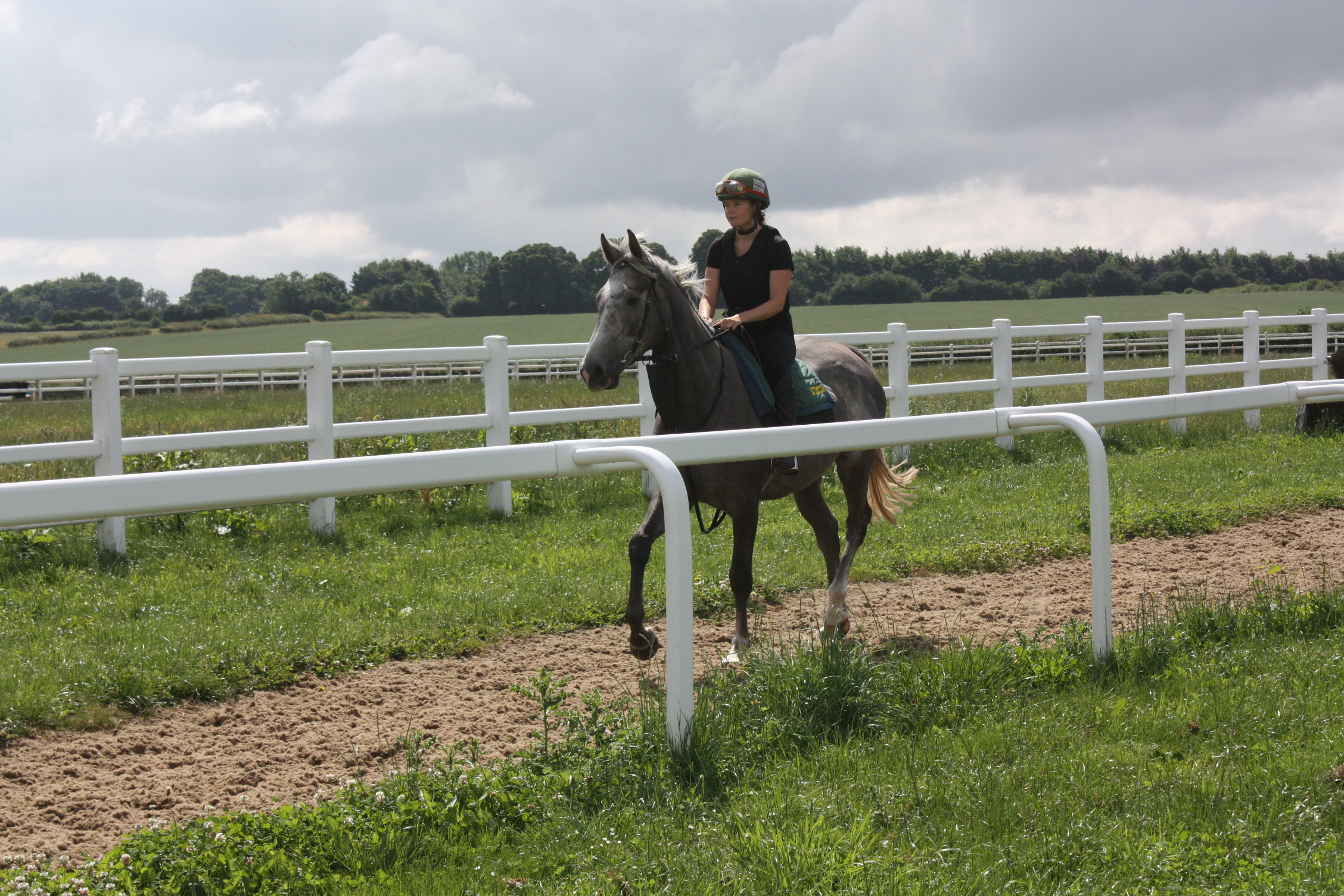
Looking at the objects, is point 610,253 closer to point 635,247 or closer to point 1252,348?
point 635,247

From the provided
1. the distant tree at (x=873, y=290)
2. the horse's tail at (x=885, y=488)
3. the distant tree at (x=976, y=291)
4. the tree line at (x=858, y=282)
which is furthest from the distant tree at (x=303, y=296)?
the horse's tail at (x=885, y=488)

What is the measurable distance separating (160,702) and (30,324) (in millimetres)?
81280

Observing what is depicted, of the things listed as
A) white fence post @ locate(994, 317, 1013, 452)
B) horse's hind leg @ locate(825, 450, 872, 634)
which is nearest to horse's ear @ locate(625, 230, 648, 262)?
horse's hind leg @ locate(825, 450, 872, 634)

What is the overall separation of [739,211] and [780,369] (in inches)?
34.8

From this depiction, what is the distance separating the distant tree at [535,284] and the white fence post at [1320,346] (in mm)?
58948

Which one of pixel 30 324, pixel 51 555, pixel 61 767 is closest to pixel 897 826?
pixel 61 767

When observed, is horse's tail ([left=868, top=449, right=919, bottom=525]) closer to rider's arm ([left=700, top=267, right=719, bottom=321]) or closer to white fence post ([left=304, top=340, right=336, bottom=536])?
rider's arm ([left=700, top=267, right=719, bottom=321])

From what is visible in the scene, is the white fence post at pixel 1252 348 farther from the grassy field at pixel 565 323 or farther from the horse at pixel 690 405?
the grassy field at pixel 565 323

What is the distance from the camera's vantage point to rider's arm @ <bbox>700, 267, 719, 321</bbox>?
5.93 metres

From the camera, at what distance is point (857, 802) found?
305 centimetres

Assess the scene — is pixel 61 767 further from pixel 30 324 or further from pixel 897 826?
pixel 30 324

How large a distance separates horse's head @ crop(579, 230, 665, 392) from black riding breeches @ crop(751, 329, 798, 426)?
64 centimetres

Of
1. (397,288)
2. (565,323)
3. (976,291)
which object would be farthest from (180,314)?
(976,291)

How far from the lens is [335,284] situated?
85.6 m
